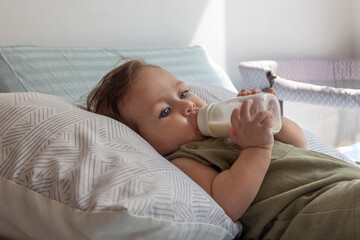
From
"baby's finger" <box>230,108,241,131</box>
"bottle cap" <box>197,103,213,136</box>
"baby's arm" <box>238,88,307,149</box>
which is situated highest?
"baby's finger" <box>230,108,241,131</box>

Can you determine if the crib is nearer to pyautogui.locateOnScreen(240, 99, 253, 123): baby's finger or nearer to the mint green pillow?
the mint green pillow

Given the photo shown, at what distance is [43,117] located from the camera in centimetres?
83

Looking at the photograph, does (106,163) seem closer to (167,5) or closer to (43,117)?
(43,117)

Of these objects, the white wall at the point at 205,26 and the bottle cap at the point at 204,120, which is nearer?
the bottle cap at the point at 204,120

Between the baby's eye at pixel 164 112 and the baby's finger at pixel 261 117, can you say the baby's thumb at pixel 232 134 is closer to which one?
the baby's finger at pixel 261 117

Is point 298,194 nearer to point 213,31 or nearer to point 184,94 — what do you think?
point 184,94

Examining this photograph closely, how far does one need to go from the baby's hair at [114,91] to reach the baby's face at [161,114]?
2 cm

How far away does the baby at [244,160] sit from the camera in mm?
A: 828

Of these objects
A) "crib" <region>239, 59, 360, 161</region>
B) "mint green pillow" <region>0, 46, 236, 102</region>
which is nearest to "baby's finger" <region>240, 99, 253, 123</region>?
"mint green pillow" <region>0, 46, 236, 102</region>

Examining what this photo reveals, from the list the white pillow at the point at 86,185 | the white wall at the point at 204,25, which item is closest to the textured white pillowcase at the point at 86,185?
the white pillow at the point at 86,185

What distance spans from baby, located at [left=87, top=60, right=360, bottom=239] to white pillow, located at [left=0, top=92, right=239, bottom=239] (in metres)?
0.08

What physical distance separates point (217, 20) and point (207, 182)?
147 centimetres

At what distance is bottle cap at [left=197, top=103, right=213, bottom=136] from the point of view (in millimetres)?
994

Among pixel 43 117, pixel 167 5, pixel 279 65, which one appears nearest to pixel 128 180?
pixel 43 117
